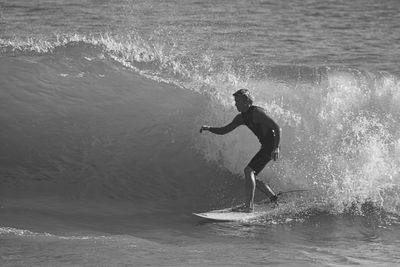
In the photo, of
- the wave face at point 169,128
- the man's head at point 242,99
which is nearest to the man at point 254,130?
the man's head at point 242,99

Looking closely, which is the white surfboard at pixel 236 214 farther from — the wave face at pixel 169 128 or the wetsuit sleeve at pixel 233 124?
the wetsuit sleeve at pixel 233 124

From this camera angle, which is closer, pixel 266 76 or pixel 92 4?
pixel 266 76

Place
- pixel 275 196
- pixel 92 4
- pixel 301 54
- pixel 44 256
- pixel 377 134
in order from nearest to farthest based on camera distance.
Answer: pixel 44 256
pixel 275 196
pixel 377 134
pixel 301 54
pixel 92 4

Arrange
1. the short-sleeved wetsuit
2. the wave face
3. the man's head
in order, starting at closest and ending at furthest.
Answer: the man's head, the short-sleeved wetsuit, the wave face

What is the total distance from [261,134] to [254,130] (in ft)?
0.33

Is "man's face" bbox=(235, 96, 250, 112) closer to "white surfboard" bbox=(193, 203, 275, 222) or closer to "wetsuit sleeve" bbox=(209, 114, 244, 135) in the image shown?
"wetsuit sleeve" bbox=(209, 114, 244, 135)

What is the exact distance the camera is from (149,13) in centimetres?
2012

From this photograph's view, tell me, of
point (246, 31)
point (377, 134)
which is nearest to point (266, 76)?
point (377, 134)

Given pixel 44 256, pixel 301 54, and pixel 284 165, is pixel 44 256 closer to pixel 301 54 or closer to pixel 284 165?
pixel 284 165

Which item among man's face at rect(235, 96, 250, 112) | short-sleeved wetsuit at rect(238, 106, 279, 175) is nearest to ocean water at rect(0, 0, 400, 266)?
short-sleeved wetsuit at rect(238, 106, 279, 175)

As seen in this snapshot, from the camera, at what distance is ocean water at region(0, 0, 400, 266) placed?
8.10 meters

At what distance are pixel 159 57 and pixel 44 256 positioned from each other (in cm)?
799

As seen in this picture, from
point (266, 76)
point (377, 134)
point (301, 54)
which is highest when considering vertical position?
point (301, 54)

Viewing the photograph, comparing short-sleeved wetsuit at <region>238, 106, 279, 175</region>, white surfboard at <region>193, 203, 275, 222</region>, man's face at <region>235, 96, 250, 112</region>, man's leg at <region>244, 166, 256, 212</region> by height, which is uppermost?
man's face at <region>235, 96, 250, 112</region>
